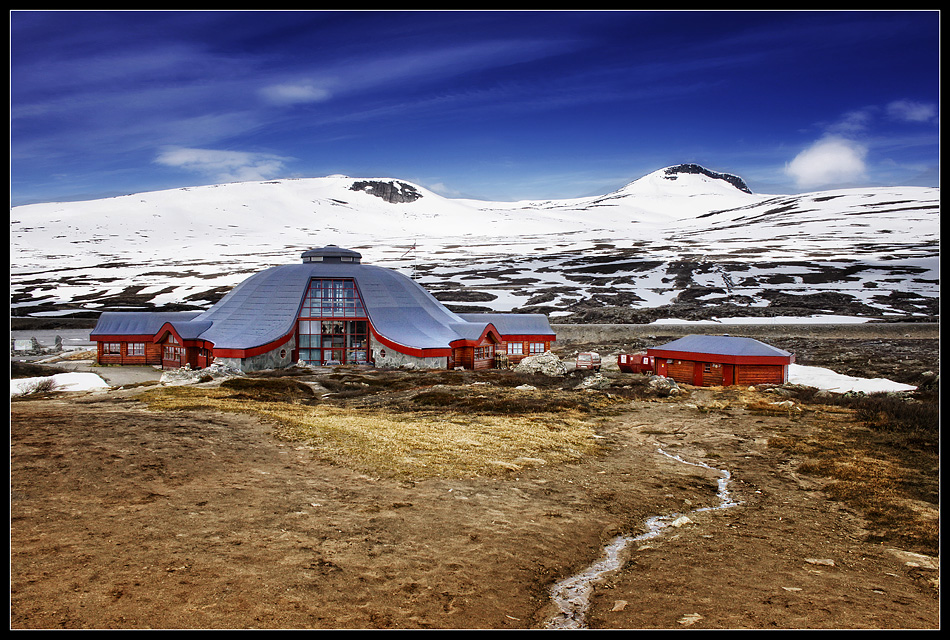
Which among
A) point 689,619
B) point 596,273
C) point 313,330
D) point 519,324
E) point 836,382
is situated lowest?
point 836,382

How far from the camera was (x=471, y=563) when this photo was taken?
9109 millimetres

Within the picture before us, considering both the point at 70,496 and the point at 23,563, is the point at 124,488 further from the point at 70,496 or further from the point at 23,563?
the point at 23,563

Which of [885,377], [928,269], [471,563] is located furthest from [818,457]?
[928,269]

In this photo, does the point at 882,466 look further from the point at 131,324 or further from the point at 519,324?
the point at 131,324

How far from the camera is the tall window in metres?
43.8

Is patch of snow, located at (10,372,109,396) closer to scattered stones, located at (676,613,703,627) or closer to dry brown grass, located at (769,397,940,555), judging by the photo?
scattered stones, located at (676,613,703,627)

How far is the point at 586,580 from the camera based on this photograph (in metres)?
8.84

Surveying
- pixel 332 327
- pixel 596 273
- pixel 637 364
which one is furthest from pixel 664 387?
pixel 596 273

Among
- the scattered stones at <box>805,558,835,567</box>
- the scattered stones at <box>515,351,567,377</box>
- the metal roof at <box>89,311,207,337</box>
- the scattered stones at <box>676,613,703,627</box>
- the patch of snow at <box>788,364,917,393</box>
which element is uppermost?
the metal roof at <box>89,311,207,337</box>

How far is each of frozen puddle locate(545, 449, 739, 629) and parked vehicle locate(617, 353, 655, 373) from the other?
2991 centimetres

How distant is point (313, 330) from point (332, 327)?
138 centimetres

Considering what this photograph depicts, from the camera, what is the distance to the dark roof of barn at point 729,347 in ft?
121

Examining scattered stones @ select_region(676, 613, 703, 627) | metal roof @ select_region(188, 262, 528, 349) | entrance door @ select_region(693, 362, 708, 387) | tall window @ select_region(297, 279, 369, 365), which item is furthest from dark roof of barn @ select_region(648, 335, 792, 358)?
scattered stones @ select_region(676, 613, 703, 627)

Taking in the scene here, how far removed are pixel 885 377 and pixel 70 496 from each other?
4452 centimetres
